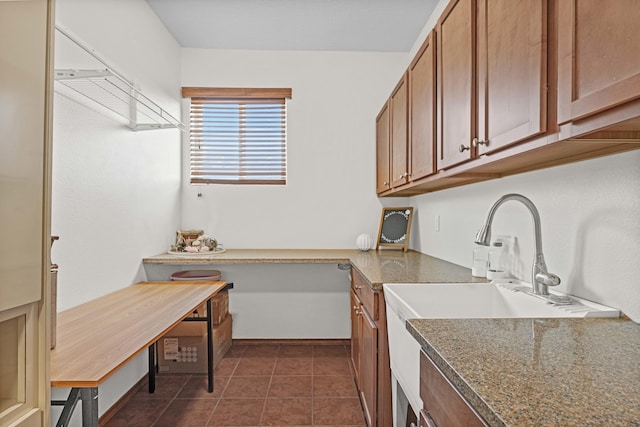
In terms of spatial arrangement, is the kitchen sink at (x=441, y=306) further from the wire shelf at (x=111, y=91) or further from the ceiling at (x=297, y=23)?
the ceiling at (x=297, y=23)

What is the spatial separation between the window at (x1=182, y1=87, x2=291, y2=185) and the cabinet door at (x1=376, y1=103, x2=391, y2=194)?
2.84 ft

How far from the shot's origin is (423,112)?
1927 mm

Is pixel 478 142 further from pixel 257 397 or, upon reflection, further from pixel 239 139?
pixel 239 139

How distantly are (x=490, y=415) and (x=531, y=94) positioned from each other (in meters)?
0.83

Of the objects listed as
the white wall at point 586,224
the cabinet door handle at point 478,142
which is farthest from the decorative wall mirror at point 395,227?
the cabinet door handle at point 478,142

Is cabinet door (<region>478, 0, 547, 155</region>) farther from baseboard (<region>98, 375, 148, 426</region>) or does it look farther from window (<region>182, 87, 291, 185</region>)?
baseboard (<region>98, 375, 148, 426</region>)

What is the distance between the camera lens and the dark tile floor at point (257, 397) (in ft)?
6.91

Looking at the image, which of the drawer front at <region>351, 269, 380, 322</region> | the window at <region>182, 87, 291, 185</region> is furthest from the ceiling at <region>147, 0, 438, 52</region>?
the drawer front at <region>351, 269, 380, 322</region>

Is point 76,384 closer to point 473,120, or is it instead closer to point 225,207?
point 473,120

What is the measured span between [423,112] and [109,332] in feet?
5.95

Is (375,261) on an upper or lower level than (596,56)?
lower

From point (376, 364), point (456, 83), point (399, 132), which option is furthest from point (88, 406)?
point (399, 132)

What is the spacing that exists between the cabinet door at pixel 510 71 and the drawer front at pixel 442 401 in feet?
2.24

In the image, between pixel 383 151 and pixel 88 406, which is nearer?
pixel 88 406
